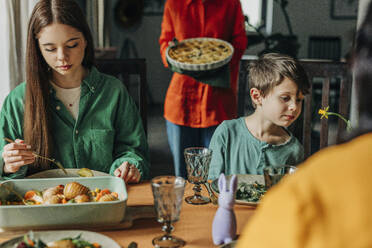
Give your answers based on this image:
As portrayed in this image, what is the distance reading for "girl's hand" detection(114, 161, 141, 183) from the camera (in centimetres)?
135

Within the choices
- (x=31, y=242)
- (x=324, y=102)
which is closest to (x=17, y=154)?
(x=31, y=242)

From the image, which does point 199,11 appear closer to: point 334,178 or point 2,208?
point 2,208

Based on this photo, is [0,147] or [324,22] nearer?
[0,147]

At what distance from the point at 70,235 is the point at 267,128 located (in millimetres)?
949

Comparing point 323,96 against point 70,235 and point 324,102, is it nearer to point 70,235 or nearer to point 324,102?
point 324,102

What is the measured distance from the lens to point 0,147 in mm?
1505

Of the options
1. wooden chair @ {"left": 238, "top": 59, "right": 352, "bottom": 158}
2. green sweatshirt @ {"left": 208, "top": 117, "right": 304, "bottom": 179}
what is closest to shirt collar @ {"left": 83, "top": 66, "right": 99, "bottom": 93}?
green sweatshirt @ {"left": 208, "top": 117, "right": 304, "bottom": 179}

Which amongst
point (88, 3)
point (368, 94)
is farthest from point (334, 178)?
point (88, 3)

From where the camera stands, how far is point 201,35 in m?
2.28

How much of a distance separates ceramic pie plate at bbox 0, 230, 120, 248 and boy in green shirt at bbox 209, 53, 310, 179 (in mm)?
697

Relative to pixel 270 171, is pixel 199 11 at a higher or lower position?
higher

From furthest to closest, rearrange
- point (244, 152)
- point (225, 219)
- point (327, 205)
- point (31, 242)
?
1. point (244, 152)
2. point (225, 219)
3. point (31, 242)
4. point (327, 205)

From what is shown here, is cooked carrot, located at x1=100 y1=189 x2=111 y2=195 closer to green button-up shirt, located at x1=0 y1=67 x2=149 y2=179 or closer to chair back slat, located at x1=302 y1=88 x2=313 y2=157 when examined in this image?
green button-up shirt, located at x1=0 y1=67 x2=149 y2=179

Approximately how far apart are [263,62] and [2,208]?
44.5 inches
